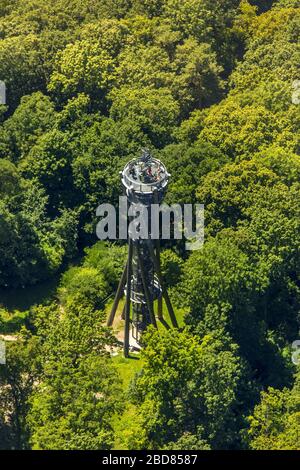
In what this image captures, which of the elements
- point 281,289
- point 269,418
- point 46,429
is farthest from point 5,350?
point 281,289

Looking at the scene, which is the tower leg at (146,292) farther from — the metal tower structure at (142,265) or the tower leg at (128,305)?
the tower leg at (128,305)

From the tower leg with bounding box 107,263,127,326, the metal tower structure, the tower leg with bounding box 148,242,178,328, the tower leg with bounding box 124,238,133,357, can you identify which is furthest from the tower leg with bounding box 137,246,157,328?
the tower leg with bounding box 107,263,127,326

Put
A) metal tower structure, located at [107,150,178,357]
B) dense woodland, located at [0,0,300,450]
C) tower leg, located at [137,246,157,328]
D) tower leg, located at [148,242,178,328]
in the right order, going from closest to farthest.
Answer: dense woodland, located at [0,0,300,450] < metal tower structure, located at [107,150,178,357] < tower leg, located at [137,246,157,328] < tower leg, located at [148,242,178,328]

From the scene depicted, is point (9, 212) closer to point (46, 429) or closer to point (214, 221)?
point (214, 221)

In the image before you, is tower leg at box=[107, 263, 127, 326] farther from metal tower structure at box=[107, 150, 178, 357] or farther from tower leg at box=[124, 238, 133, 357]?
tower leg at box=[124, 238, 133, 357]

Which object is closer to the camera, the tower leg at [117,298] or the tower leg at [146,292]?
the tower leg at [146,292]

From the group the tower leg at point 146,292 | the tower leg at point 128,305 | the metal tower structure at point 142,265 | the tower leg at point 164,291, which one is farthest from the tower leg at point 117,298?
the tower leg at point 164,291

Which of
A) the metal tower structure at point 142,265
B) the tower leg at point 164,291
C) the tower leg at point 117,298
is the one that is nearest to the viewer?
the metal tower structure at point 142,265
